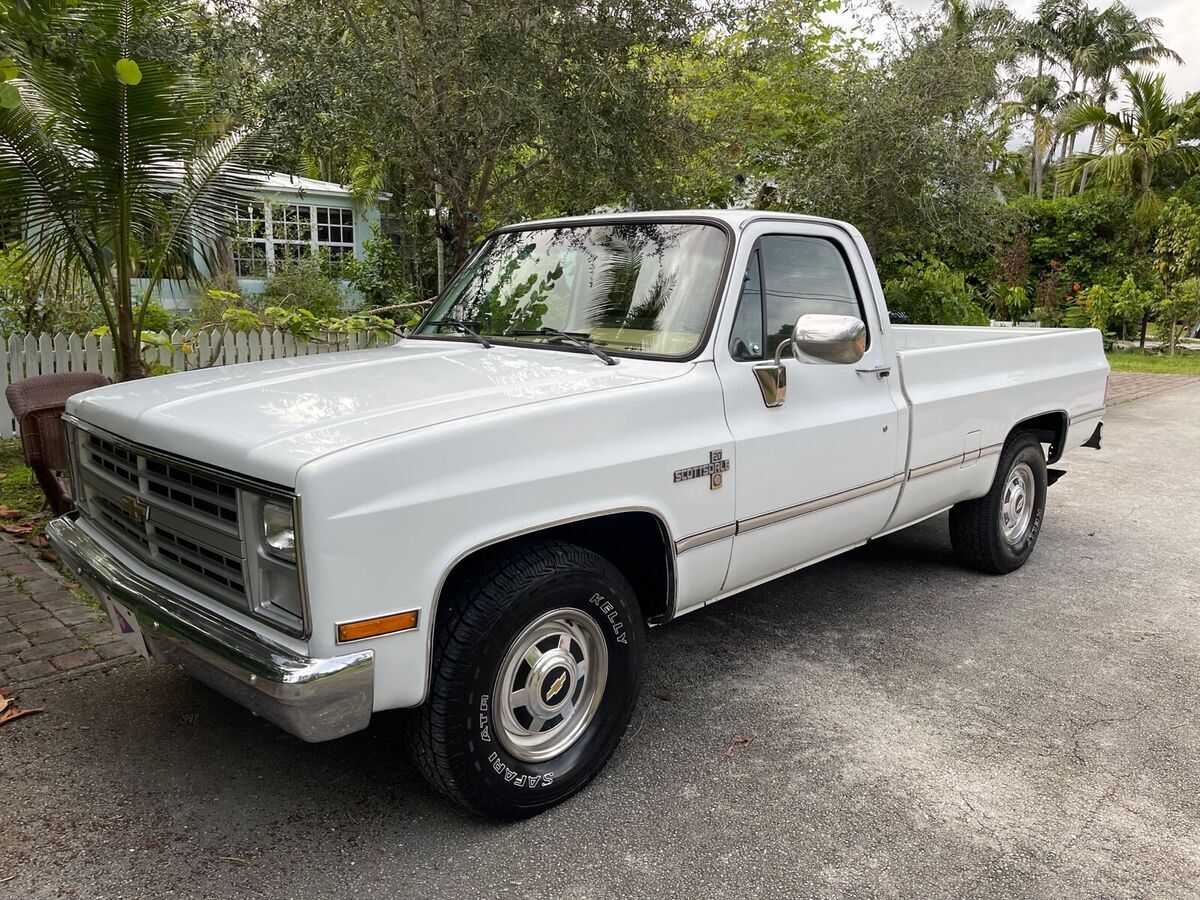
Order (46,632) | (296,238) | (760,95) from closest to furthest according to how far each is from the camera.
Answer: (46,632)
(760,95)
(296,238)

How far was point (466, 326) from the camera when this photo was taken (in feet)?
14.2

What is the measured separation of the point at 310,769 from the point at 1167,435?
10.5 m

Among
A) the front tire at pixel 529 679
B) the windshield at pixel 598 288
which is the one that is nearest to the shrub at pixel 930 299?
the windshield at pixel 598 288

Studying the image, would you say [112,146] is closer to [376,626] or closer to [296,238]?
[376,626]

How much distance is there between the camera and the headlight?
2.60 meters

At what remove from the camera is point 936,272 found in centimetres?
1436

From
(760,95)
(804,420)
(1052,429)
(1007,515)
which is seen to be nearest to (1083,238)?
(760,95)

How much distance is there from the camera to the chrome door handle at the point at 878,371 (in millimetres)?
4332

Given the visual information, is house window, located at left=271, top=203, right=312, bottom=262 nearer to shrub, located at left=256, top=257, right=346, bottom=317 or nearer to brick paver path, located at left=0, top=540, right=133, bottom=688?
shrub, located at left=256, top=257, right=346, bottom=317

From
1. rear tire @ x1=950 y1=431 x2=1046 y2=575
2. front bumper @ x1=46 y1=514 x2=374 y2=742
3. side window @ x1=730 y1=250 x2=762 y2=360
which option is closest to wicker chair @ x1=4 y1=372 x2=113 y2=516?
front bumper @ x1=46 y1=514 x2=374 y2=742

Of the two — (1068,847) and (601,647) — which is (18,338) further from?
(1068,847)

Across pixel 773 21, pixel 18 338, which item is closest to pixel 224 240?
pixel 18 338

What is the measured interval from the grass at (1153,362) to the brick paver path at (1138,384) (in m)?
0.81

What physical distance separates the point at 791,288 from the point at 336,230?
1771cm
